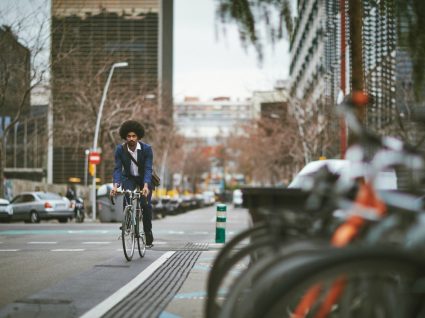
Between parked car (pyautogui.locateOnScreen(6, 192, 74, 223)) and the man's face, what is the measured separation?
2109 cm

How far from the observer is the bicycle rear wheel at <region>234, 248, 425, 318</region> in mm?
2631

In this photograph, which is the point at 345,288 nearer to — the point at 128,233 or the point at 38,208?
the point at 128,233

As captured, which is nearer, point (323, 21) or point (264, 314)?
point (264, 314)

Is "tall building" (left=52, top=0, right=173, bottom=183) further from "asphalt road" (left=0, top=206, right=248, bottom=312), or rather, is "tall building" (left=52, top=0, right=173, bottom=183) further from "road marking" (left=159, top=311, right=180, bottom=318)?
"road marking" (left=159, top=311, right=180, bottom=318)

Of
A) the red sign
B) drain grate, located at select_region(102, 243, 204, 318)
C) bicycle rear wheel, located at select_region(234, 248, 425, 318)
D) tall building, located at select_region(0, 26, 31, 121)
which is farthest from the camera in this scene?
the red sign

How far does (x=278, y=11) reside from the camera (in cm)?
478

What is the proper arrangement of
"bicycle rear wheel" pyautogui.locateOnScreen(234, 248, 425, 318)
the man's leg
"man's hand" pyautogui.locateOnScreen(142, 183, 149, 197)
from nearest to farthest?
"bicycle rear wheel" pyautogui.locateOnScreen(234, 248, 425, 318) < "man's hand" pyautogui.locateOnScreen(142, 183, 149, 197) < the man's leg

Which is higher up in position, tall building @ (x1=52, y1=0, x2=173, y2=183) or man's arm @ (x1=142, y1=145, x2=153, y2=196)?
tall building @ (x1=52, y1=0, x2=173, y2=183)

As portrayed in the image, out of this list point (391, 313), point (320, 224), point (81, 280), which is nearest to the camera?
point (391, 313)

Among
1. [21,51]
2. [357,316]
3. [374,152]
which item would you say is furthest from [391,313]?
[21,51]

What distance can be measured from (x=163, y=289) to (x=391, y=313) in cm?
446

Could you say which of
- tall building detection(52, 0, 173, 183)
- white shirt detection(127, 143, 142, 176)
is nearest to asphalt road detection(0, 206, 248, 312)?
white shirt detection(127, 143, 142, 176)

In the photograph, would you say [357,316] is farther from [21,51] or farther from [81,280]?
[21,51]

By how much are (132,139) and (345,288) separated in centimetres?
772
